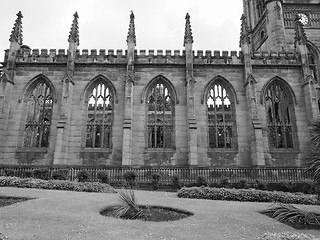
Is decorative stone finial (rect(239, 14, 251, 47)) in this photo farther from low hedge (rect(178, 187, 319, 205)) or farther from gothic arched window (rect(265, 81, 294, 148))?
low hedge (rect(178, 187, 319, 205))

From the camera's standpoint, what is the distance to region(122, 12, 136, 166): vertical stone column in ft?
72.1

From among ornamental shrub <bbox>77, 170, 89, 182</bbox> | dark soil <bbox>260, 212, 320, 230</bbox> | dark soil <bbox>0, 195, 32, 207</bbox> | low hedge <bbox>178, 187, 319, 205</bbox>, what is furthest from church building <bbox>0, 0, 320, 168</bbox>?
dark soil <bbox>260, 212, 320, 230</bbox>

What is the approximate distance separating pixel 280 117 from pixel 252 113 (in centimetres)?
393

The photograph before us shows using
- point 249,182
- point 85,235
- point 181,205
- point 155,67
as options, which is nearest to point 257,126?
point 249,182

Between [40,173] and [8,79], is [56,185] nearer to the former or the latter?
[40,173]

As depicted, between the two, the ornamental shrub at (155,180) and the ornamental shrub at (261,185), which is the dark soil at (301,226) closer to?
the ornamental shrub at (261,185)

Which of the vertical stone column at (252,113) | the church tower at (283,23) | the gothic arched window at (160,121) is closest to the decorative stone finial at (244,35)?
the vertical stone column at (252,113)

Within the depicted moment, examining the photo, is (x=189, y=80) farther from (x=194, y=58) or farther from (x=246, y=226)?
(x=246, y=226)

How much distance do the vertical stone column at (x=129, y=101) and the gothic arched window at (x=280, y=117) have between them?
504 inches

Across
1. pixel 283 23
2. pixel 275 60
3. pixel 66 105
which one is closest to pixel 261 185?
pixel 275 60

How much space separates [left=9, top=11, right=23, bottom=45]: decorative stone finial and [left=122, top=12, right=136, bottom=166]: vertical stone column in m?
10.5

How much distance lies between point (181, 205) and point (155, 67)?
1626 centimetres

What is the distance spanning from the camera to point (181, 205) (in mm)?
11438

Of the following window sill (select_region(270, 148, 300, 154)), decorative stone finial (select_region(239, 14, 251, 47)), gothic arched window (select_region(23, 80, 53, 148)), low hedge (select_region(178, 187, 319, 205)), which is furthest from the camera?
decorative stone finial (select_region(239, 14, 251, 47))
